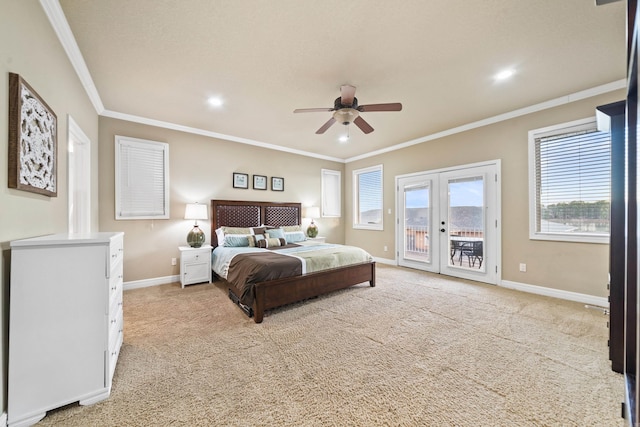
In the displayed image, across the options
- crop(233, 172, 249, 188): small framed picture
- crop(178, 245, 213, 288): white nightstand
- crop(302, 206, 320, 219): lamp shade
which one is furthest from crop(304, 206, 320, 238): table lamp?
crop(178, 245, 213, 288): white nightstand

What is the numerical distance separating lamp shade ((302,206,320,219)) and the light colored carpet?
3009 mm

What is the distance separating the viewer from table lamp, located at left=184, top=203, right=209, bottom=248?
4.28 metres

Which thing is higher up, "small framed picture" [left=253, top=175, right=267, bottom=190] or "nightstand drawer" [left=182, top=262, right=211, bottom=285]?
"small framed picture" [left=253, top=175, right=267, bottom=190]

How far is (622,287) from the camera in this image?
1867 millimetres

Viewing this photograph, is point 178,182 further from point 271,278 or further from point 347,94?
point 347,94

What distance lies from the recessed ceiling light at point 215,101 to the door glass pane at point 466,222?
13.6 ft

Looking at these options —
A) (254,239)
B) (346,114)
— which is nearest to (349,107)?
(346,114)

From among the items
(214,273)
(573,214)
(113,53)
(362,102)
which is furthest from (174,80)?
(573,214)

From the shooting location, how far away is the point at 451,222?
476 centimetres

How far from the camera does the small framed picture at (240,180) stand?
5098mm

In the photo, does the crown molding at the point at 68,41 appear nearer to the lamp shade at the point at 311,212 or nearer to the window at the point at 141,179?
the window at the point at 141,179

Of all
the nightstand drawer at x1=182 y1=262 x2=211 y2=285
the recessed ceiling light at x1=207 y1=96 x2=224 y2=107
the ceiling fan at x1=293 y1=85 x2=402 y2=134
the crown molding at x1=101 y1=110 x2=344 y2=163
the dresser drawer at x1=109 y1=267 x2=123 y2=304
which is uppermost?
the recessed ceiling light at x1=207 y1=96 x2=224 y2=107

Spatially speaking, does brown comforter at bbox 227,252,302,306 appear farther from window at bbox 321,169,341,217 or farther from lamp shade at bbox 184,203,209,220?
window at bbox 321,169,341,217

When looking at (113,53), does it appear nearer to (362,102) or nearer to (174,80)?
(174,80)
